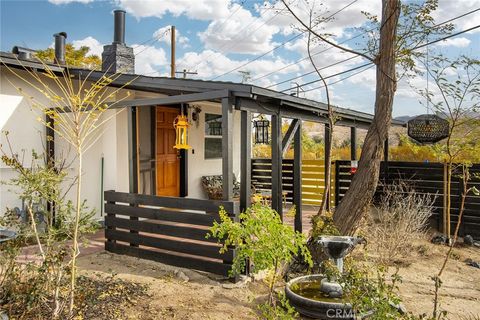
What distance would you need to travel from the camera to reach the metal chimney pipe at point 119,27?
7.45 m

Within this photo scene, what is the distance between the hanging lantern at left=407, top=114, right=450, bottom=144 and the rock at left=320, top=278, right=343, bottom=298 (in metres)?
5.95

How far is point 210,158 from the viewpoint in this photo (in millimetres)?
9398

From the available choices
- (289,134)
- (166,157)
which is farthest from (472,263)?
(166,157)

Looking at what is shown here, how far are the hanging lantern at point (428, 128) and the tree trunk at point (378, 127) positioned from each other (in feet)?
12.5

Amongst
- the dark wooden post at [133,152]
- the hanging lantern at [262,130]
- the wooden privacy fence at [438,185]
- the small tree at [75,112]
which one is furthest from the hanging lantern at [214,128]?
the dark wooden post at [133,152]

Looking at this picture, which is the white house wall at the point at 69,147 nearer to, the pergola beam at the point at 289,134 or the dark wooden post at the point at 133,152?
→ the dark wooden post at the point at 133,152

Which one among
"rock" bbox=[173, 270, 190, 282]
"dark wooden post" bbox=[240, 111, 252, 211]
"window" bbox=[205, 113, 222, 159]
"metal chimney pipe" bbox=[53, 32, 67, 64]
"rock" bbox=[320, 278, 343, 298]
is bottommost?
"rock" bbox=[173, 270, 190, 282]

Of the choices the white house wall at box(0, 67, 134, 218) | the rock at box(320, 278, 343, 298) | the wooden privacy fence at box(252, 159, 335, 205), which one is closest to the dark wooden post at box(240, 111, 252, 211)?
the rock at box(320, 278, 343, 298)

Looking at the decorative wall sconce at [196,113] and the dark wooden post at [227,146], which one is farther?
the decorative wall sconce at [196,113]

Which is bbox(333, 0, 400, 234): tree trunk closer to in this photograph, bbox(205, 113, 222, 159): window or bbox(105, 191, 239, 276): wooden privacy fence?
bbox(105, 191, 239, 276): wooden privacy fence

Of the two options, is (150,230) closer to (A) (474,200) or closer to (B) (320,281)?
(B) (320,281)

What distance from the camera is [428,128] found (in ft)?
28.8

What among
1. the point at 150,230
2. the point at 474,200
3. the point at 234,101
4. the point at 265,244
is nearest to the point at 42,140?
the point at 150,230

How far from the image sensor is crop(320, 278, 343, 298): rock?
3756 millimetres
